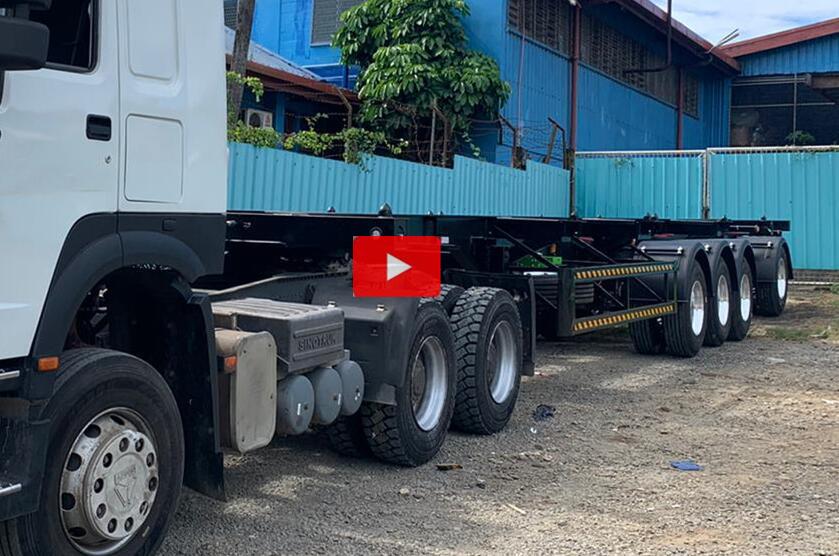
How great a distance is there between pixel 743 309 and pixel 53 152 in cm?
1058

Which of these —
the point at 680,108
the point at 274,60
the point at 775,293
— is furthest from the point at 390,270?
the point at 680,108

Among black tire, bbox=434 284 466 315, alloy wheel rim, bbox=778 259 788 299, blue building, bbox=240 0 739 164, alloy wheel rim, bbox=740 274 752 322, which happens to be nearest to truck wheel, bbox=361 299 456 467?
black tire, bbox=434 284 466 315

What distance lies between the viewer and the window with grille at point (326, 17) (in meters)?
21.4

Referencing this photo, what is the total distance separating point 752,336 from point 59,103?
1104 cm

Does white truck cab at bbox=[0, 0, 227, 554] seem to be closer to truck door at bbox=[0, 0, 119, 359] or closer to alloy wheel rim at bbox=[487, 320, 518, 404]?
truck door at bbox=[0, 0, 119, 359]

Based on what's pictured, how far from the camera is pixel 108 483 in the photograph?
3617 mm

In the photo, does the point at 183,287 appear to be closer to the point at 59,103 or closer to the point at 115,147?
the point at 115,147

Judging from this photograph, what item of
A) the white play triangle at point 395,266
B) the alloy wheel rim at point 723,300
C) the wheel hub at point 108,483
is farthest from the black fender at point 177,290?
the alloy wheel rim at point 723,300

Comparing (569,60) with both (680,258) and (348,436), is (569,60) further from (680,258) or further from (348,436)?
(348,436)

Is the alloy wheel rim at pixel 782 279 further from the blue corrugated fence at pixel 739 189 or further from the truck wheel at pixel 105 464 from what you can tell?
the truck wheel at pixel 105 464

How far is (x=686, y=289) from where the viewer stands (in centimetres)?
1045

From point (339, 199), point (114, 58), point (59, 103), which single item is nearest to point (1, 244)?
point (59, 103)

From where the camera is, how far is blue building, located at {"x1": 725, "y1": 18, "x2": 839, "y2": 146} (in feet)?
94.7

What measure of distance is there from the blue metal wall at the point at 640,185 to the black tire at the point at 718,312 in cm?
798
